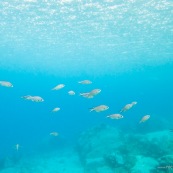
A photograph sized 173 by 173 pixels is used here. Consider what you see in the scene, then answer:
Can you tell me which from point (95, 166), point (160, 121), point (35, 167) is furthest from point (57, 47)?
point (95, 166)

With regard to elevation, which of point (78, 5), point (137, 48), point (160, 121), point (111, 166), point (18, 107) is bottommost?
point (111, 166)

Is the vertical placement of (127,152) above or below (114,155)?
above

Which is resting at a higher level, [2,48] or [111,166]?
[2,48]

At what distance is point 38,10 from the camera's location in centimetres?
2197

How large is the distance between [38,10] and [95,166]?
563 inches

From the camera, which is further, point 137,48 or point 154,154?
point 137,48

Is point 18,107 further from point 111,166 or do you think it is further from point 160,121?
point 111,166

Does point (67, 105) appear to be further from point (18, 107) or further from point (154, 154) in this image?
point (154, 154)

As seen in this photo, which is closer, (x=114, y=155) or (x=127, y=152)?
(x=114, y=155)

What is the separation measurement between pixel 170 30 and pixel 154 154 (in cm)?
1762

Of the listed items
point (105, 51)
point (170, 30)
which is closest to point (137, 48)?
point (105, 51)

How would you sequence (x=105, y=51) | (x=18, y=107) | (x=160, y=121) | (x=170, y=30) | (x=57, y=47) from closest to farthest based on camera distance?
(x=170, y=30) → (x=160, y=121) → (x=57, y=47) → (x=105, y=51) → (x=18, y=107)

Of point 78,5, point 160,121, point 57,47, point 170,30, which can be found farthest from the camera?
point 57,47

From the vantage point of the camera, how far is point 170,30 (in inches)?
1101
